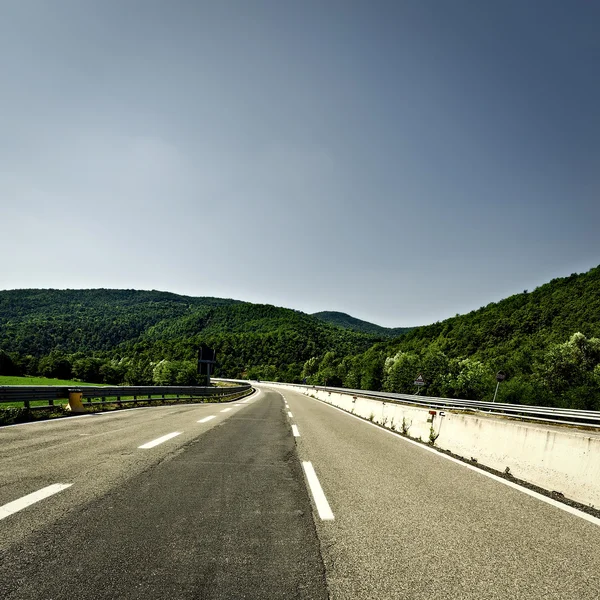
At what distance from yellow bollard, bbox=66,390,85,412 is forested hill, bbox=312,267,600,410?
52.9 metres

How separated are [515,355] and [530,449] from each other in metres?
77.2

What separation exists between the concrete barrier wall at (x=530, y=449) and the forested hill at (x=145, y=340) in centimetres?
8521

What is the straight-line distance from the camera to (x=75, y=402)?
45.7 ft

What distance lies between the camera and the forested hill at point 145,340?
4016 inches

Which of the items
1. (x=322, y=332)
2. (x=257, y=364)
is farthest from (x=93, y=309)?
(x=322, y=332)

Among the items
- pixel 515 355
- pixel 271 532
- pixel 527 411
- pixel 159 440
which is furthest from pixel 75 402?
pixel 515 355

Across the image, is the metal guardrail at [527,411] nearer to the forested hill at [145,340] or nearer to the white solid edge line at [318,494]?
the white solid edge line at [318,494]

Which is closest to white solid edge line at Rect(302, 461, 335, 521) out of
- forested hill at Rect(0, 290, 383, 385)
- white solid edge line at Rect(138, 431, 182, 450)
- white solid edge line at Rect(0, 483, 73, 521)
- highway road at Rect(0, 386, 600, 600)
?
highway road at Rect(0, 386, 600, 600)

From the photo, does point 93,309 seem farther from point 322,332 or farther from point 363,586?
point 363,586

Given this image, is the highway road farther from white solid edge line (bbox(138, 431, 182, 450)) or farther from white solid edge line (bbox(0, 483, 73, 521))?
white solid edge line (bbox(138, 431, 182, 450))

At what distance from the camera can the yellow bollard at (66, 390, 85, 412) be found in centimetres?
1378

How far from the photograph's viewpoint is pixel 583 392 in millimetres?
46469

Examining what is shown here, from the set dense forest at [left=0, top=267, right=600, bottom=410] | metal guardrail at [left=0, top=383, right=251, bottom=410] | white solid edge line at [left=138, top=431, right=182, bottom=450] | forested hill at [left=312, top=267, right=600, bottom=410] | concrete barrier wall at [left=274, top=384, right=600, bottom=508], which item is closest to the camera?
concrete barrier wall at [left=274, top=384, right=600, bottom=508]

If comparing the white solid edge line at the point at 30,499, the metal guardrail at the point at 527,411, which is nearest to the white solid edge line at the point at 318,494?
the white solid edge line at the point at 30,499
